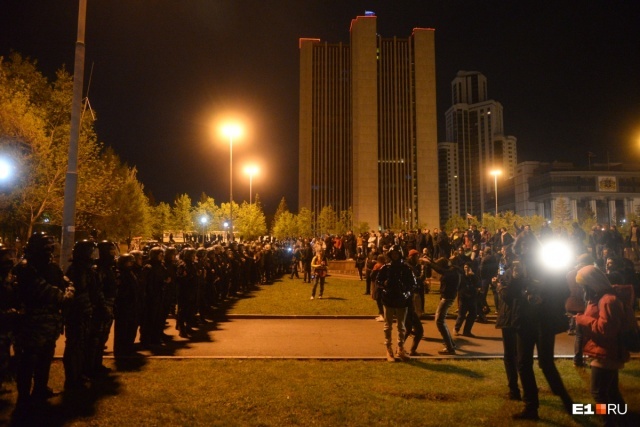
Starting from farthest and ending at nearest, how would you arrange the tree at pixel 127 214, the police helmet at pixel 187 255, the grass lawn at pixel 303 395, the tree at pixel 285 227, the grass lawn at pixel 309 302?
the tree at pixel 285 227, the tree at pixel 127 214, the grass lawn at pixel 309 302, the police helmet at pixel 187 255, the grass lawn at pixel 303 395

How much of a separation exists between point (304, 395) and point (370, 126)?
97.8 m

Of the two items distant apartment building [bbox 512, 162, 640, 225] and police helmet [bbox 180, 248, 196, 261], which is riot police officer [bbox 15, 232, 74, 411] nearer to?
police helmet [bbox 180, 248, 196, 261]

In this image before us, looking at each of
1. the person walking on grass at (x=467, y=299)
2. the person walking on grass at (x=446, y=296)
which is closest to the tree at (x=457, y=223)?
the person walking on grass at (x=467, y=299)

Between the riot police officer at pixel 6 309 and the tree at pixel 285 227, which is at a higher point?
the tree at pixel 285 227

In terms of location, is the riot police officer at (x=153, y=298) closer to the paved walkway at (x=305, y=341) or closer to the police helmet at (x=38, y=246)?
the paved walkway at (x=305, y=341)

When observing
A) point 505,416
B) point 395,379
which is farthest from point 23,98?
point 505,416

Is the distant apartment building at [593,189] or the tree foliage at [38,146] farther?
the distant apartment building at [593,189]

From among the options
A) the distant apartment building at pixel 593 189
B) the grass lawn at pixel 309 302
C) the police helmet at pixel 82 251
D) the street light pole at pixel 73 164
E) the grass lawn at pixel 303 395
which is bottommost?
the grass lawn at pixel 303 395

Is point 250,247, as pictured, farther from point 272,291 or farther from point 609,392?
point 609,392

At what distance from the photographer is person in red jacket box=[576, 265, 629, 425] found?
475 centimetres

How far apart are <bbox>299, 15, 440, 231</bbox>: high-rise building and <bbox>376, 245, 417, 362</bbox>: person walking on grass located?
91253 mm

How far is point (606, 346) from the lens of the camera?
4.76 m

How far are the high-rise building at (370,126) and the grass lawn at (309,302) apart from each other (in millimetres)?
80022

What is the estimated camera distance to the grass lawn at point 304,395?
5.48 m
